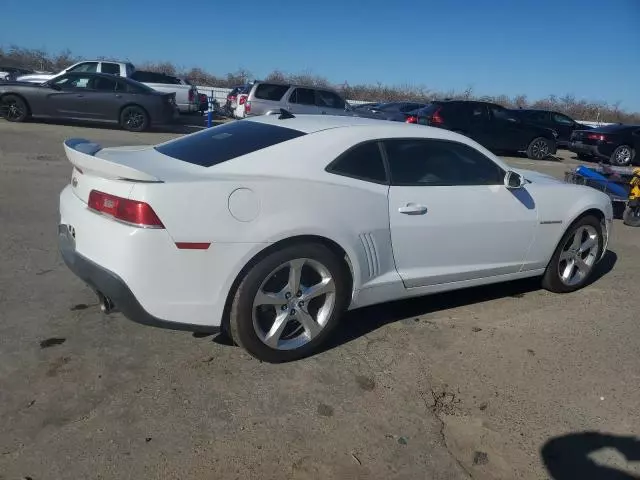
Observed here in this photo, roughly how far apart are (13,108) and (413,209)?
1412 centimetres

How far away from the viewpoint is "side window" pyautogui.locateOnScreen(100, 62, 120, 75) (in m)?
18.4

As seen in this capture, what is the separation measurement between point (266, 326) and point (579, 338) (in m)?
2.37

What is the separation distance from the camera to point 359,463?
8.41 feet

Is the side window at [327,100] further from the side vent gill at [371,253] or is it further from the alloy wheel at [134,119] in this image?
the side vent gill at [371,253]

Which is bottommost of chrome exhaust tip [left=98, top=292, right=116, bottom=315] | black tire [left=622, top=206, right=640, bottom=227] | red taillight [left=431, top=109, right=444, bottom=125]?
chrome exhaust tip [left=98, top=292, right=116, bottom=315]

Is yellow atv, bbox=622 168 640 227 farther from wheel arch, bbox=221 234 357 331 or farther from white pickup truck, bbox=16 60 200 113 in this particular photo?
white pickup truck, bbox=16 60 200 113

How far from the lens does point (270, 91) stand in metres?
17.7

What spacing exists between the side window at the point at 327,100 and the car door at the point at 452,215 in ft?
46.2

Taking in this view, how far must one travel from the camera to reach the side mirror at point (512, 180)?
13.9 ft

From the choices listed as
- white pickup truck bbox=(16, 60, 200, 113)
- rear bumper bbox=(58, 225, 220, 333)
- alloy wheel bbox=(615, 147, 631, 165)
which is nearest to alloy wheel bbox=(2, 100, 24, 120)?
white pickup truck bbox=(16, 60, 200, 113)

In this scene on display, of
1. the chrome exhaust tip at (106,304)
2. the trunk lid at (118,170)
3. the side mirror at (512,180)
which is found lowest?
the chrome exhaust tip at (106,304)

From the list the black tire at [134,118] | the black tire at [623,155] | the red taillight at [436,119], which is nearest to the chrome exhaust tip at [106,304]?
the black tire at [134,118]

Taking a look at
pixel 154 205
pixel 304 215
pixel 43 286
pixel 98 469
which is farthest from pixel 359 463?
pixel 43 286

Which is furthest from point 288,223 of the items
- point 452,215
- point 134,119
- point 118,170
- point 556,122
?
point 556,122
